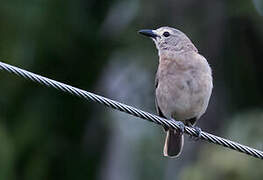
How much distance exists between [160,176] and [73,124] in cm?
189

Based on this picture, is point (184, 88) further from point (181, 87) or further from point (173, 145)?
point (173, 145)

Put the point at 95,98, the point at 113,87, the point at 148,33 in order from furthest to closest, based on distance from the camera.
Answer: the point at 113,87 < the point at 148,33 < the point at 95,98

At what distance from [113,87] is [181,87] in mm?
4046

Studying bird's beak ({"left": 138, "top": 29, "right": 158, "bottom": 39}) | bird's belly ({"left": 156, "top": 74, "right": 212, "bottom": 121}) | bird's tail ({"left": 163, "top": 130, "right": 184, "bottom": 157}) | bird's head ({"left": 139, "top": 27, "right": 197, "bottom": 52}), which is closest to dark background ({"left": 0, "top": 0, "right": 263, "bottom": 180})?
bird's tail ({"left": 163, "top": 130, "right": 184, "bottom": 157})

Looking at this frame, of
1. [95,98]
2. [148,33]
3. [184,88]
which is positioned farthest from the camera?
[148,33]

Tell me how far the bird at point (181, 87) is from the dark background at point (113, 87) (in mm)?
985

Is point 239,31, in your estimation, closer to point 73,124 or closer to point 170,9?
point 170,9

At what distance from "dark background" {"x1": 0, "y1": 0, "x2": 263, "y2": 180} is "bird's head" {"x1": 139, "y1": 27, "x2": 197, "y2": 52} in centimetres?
138

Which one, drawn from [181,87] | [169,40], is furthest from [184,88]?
[169,40]

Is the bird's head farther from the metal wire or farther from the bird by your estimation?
the metal wire

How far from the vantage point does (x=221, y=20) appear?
10.5m

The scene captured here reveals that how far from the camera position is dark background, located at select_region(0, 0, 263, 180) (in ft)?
30.0

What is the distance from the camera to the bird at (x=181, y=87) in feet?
24.8

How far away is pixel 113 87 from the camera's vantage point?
454 inches
